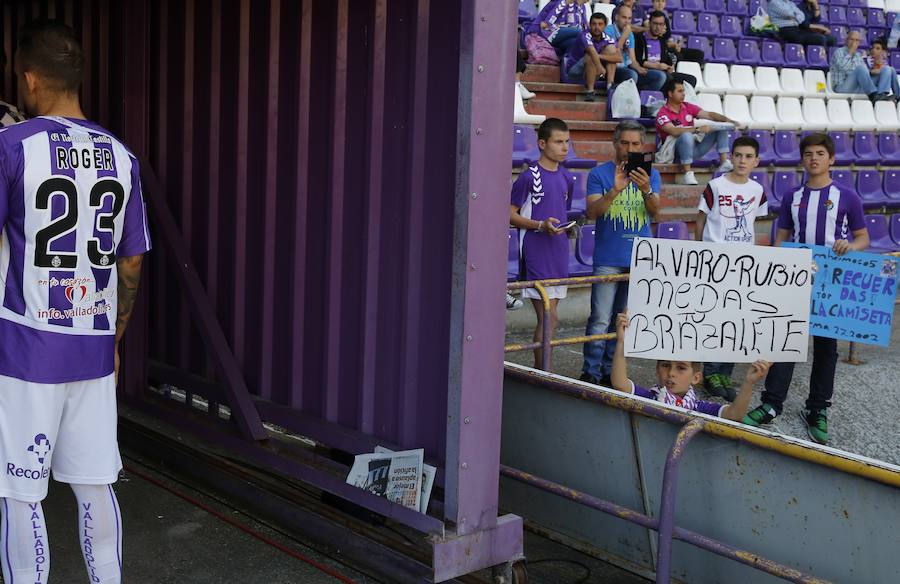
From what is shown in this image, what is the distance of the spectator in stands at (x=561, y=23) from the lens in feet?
42.4

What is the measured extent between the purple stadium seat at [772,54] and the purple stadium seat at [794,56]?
0.12 metres

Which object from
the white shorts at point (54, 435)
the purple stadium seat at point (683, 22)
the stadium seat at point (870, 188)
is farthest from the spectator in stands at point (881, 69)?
the white shorts at point (54, 435)

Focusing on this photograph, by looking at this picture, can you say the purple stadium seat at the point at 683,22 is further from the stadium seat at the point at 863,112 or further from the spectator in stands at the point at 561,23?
the spectator in stands at the point at 561,23

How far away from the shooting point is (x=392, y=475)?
14.2 ft

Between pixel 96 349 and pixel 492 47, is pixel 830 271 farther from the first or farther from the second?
pixel 96 349

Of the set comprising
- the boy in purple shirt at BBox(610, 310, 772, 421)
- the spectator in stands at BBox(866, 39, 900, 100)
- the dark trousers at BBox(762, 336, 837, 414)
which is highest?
the spectator in stands at BBox(866, 39, 900, 100)

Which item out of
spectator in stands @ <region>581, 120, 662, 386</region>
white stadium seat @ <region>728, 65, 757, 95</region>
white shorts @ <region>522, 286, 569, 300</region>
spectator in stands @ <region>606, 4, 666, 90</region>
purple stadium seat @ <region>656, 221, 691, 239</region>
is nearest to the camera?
white shorts @ <region>522, 286, 569, 300</region>

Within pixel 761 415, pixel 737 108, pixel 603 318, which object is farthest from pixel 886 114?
pixel 761 415

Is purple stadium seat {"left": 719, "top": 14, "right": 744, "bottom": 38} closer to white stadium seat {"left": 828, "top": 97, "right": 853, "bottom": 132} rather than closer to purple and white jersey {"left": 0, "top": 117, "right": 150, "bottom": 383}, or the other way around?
white stadium seat {"left": 828, "top": 97, "right": 853, "bottom": 132}

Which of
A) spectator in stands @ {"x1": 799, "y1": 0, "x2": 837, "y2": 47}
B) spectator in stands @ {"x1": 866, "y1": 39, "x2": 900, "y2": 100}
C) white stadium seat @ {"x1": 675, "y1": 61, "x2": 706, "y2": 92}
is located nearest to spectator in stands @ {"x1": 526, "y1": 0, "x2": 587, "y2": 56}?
→ white stadium seat @ {"x1": 675, "y1": 61, "x2": 706, "y2": 92}

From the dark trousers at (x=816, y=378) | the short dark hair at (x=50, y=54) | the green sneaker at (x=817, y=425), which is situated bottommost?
the green sneaker at (x=817, y=425)

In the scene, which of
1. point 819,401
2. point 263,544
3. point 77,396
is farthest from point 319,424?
point 819,401

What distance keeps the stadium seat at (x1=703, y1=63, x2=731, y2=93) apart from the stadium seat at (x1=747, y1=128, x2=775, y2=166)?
4.46ft

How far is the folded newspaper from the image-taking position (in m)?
4.21
